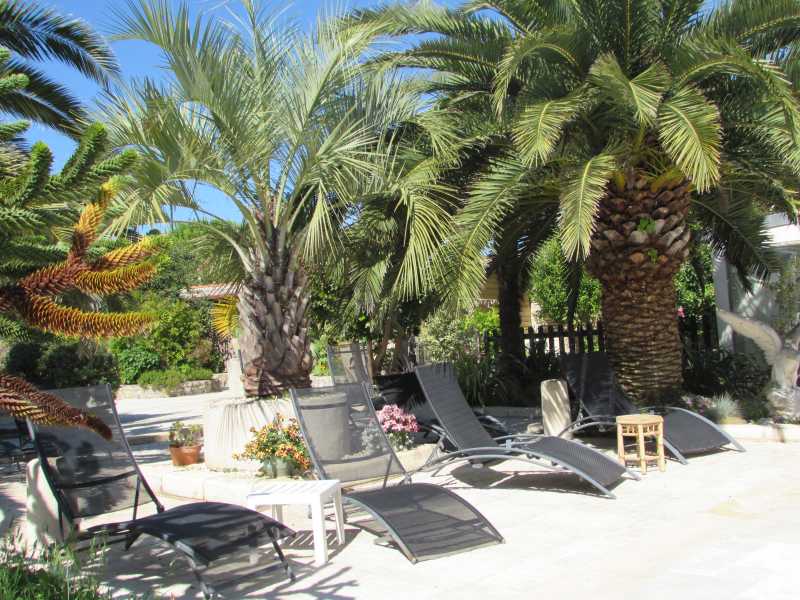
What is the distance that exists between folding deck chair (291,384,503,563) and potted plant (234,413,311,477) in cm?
85

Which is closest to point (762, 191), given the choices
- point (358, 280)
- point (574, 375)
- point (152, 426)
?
point (574, 375)

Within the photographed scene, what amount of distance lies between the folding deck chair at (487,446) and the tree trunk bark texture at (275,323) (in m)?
1.57

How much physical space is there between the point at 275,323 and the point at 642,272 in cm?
475

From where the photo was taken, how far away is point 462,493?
7602 mm

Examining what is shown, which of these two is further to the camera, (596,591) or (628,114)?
(628,114)

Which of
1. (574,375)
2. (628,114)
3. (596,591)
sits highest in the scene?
(628,114)

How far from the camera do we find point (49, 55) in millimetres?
11969

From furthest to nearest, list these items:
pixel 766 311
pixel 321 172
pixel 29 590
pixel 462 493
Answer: pixel 766 311, pixel 321 172, pixel 462 493, pixel 29 590

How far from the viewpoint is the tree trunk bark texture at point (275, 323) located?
8.74 m

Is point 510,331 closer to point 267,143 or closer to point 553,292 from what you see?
point 267,143

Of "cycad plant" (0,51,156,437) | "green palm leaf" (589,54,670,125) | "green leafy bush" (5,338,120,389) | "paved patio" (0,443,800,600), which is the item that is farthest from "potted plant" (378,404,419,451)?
"green leafy bush" (5,338,120,389)

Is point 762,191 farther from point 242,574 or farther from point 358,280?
point 242,574

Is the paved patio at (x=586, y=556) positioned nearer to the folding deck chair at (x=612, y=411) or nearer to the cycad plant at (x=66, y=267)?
the folding deck chair at (x=612, y=411)

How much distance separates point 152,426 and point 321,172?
9734 mm
